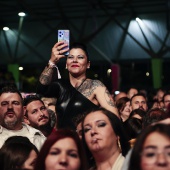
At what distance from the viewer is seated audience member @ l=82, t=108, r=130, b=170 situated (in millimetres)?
3346

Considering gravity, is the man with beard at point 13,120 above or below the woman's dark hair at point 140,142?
above

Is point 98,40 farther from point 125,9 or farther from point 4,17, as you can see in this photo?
point 4,17

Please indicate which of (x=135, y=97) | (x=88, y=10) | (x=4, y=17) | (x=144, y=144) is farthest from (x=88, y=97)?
(x=4, y=17)

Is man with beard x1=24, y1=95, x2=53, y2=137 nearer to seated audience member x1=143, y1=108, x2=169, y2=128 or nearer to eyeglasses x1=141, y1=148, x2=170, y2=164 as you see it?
seated audience member x1=143, y1=108, x2=169, y2=128

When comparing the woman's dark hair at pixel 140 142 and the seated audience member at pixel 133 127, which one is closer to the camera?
the woman's dark hair at pixel 140 142

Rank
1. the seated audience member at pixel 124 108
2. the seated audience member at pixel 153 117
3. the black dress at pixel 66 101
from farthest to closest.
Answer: the seated audience member at pixel 124 108, the seated audience member at pixel 153 117, the black dress at pixel 66 101

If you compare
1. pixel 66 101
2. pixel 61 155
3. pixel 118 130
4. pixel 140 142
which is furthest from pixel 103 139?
pixel 66 101

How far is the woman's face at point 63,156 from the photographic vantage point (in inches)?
114

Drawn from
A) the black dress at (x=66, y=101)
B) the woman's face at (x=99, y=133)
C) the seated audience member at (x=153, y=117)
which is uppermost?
the black dress at (x=66, y=101)

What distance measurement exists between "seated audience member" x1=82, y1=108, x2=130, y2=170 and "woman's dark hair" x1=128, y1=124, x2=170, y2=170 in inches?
32.0

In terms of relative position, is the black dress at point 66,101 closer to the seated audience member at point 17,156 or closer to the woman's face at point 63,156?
the seated audience member at point 17,156

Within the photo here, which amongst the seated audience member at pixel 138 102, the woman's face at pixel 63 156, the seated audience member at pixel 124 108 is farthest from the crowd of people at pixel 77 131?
the seated audience member at pixel 138 102

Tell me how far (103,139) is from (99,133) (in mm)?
50

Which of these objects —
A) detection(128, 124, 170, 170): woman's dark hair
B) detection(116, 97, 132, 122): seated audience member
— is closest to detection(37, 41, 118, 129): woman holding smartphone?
detection(128, 124, 170, 170): woman's dark hair
